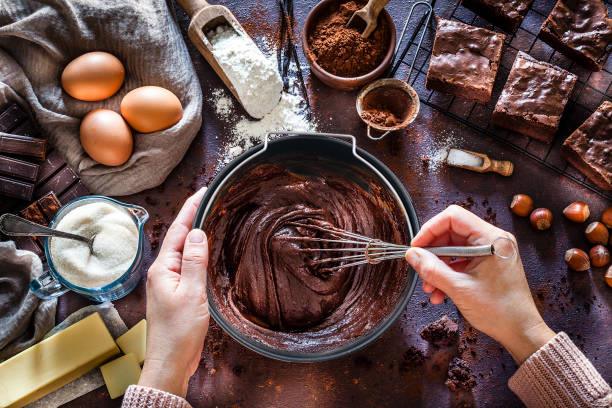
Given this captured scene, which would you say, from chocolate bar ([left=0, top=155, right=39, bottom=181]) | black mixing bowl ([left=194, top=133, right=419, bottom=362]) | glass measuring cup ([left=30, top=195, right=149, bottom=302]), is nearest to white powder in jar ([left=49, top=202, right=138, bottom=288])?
glass measuring cup ([left=30, top=195, right=149, bottom=302])

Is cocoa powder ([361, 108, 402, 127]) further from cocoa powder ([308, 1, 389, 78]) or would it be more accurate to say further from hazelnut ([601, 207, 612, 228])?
hazelnut ([601, 207, 612, 228])

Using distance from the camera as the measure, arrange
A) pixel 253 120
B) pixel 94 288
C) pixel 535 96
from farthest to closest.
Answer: pixel 253 120
pixel 535 96
pixel 94 288

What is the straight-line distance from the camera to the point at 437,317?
2.29 metres

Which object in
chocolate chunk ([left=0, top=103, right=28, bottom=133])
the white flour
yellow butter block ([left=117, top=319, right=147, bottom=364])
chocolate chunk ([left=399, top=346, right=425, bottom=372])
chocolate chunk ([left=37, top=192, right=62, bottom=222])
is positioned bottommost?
yellow butter block ([left=117, top=319, right=147, bottom=364])

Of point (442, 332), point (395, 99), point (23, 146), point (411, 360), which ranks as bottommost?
point (411, 360)

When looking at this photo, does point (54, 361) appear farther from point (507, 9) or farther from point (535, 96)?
point (507, 9)

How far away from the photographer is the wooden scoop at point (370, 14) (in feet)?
7.34

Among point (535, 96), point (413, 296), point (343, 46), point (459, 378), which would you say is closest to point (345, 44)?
point (343, 46)

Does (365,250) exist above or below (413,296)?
above

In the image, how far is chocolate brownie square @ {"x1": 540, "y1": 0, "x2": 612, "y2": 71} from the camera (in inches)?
90.4

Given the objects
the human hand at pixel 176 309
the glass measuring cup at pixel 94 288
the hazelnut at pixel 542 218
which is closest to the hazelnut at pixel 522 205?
the hazelnut at pixel 542 218

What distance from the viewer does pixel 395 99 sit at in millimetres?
2342

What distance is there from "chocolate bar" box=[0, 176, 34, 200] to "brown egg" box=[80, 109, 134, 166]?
248 mm

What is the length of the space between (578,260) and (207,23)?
1.65m
